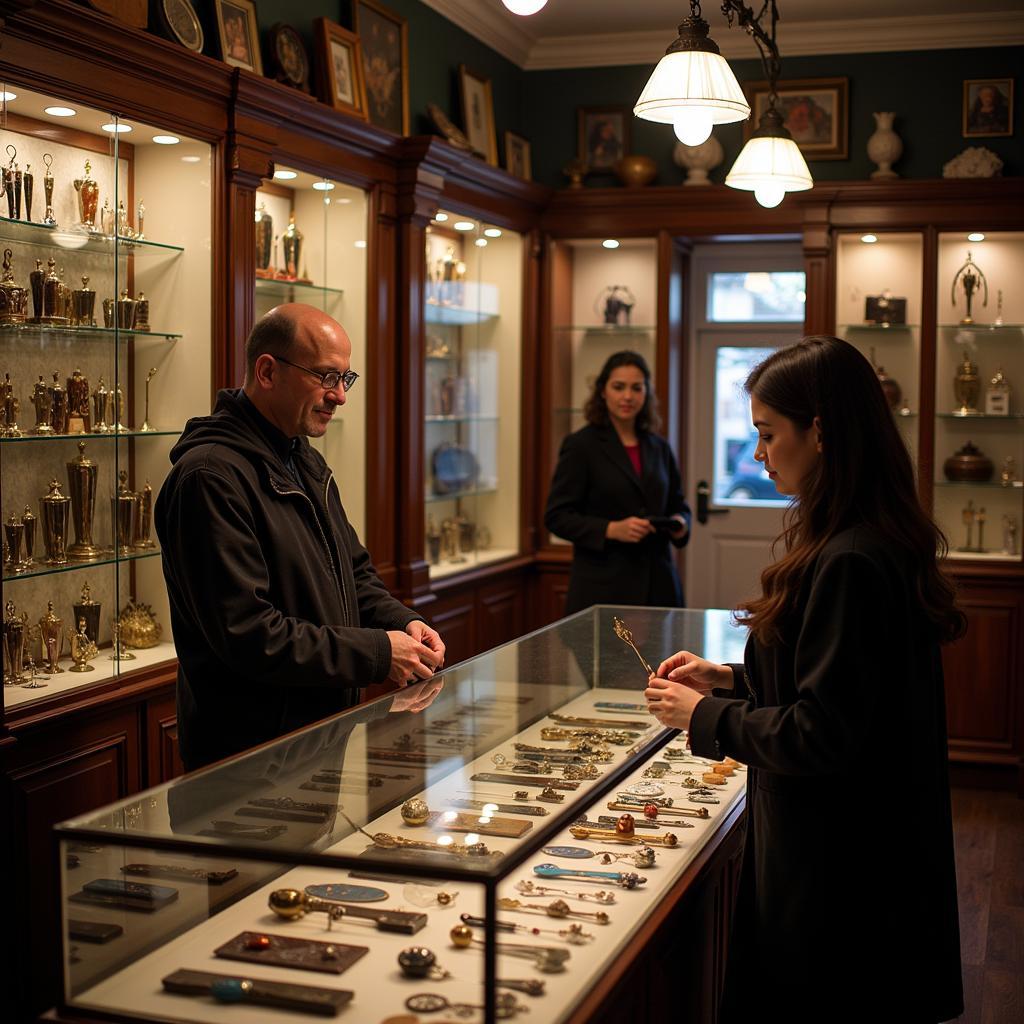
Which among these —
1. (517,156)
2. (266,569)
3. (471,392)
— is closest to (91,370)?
(266,569)

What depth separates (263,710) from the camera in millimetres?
2576

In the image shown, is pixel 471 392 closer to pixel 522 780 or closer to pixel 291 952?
pixel 522 780

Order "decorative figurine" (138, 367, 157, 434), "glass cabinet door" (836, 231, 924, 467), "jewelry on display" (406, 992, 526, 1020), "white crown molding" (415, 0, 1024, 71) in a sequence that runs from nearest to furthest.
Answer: "jewelry on display" (406, 992, 526, 1020) → "decorative figurine" (138, 367, 157, 434) → "white crown molding" (415, 0, 1024, 71) → "glass cabinet door" (836, 231, 924, 467)

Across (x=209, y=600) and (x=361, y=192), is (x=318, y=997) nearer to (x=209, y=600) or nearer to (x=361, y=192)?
(x=209, y=600)

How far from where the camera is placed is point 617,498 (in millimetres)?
5051

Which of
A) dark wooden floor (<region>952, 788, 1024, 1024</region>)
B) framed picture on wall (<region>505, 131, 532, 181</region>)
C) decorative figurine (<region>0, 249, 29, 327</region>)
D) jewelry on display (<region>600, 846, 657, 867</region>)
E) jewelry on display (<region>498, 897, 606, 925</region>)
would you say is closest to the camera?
jewelry on display (<region>498, 897, 606, 925</region>)

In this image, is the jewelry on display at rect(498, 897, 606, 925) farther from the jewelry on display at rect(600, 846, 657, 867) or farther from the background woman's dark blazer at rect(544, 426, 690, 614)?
the background woman's dark blazer at rect(544, 426, 690, 614)

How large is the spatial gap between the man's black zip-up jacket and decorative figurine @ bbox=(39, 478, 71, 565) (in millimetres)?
1007

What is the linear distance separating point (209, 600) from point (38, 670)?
1230mm

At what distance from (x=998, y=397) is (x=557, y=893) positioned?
4.72 metres

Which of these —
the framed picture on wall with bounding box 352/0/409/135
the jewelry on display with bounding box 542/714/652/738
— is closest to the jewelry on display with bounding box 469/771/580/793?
the jewelry on display with bounding box 542/714/652/738

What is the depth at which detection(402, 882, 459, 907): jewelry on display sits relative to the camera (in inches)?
66.8

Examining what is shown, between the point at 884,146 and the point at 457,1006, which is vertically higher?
the point at 884,146

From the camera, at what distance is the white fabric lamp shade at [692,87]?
3.10 meters
